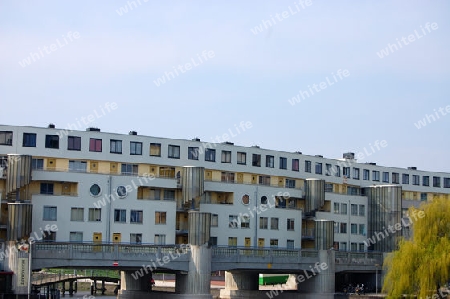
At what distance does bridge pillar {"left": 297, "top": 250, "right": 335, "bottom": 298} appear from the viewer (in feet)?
328

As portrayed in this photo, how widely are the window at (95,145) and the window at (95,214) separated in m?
6.29

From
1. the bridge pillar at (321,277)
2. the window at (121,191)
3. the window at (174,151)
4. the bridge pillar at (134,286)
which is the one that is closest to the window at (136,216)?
the window at (121,191)

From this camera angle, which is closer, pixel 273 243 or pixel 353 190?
pixel 273 243

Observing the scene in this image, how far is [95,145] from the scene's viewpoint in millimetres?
91562

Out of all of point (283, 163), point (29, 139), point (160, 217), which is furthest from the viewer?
point (283, 163)

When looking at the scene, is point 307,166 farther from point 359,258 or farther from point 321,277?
point 321,277

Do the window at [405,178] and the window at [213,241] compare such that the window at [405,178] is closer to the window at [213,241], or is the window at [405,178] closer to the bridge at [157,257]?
the bridge at [157,257]

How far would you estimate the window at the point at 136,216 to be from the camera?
9100cm

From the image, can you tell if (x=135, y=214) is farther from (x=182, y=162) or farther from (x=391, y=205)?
(x=391, y=205)

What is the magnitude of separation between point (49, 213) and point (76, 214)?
8.95 ft

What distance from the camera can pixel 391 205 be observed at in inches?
4377

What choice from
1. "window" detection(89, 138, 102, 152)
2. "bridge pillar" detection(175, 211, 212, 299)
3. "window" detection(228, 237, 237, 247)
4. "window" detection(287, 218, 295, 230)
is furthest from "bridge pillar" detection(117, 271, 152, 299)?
"window" detection(287, 218, 295, 230)

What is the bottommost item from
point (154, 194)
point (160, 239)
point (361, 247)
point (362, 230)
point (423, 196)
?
point (361, 247)

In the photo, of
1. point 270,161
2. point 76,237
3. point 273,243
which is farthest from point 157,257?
point 270,161
